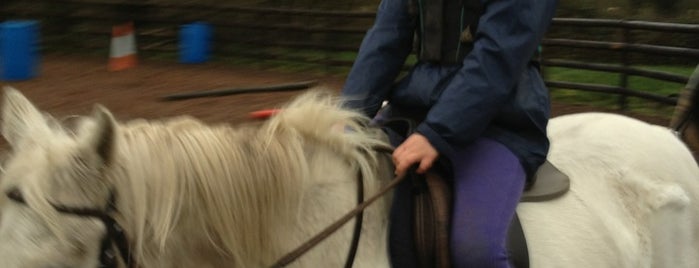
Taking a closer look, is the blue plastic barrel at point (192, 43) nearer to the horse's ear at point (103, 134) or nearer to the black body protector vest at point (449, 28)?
the black body protector vest at point (449, 28)

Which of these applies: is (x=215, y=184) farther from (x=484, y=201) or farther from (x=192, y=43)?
(x=192, y=43)

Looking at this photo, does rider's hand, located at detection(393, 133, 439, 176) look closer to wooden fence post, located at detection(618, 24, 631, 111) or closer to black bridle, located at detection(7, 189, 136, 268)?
black bridle, located at detection(7, 189, 136, 268)

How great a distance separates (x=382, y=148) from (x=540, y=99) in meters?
0.55

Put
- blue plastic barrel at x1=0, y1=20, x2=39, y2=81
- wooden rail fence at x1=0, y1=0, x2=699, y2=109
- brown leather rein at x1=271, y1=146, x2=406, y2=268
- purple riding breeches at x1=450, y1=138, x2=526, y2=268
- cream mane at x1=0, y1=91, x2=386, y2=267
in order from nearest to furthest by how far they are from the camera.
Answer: cream mane at x1=0, y1=91, x2=386, y2=267 → brown leather rein at x1=271, y1=146, x2=406, y2=268 → purple riding breeches at x1=450, y1=138, x2=526, y2=268 → blue plastic barrel at x1=0, y1=20, x2=39, y2=81 → wooden rail fence at x1=0, y1=0, x2=699, y2=109

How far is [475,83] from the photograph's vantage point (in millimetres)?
2256

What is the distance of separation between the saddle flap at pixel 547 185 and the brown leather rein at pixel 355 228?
0.57 m

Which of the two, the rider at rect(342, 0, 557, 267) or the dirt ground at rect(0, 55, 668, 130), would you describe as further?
the dirt ground at rect(0, 55, 668, 130)

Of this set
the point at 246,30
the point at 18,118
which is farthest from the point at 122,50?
the point at 18,118

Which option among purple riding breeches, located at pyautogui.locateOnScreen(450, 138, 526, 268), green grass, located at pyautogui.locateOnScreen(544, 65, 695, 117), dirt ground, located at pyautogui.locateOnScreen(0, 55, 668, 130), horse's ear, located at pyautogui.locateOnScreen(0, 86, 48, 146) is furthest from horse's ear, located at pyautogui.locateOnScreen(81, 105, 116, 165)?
green grass, located at pyautogui.locateOnScreen(544, 65, 695, 117)

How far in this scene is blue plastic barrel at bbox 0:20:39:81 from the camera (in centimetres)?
1225

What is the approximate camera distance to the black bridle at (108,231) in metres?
1.77

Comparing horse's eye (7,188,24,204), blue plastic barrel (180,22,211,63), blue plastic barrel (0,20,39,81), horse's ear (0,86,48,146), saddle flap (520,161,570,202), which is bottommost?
blue plastic barrel (180,22,211,63)

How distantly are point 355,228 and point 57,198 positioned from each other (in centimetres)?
79

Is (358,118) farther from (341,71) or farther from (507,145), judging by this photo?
(341,71)
